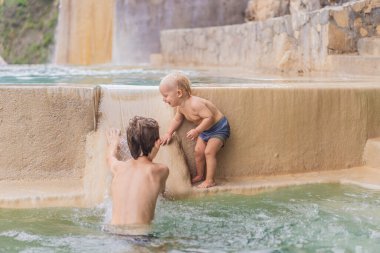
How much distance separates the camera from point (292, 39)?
785 cm

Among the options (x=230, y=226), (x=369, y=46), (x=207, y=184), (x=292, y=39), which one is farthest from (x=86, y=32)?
(x=230, y=226)

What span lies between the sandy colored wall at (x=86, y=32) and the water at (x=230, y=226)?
978cm

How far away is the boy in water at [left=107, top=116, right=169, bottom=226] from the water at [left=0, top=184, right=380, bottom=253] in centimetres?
12

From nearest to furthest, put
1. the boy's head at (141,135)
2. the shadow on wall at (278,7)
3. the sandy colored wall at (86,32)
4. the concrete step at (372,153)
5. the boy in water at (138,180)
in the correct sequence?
the boy in water at (138,180)
the boy's head at (141,135)
the concrete step at (372,153)
the shadow on wall at (278,7)
the sandy colored wall at (86,32)

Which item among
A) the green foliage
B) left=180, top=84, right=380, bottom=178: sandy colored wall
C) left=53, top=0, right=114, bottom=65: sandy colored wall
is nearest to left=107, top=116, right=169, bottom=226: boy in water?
left=180, top=84, right=380, bottom=178: sandy colored wall

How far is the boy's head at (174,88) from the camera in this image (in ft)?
14.1

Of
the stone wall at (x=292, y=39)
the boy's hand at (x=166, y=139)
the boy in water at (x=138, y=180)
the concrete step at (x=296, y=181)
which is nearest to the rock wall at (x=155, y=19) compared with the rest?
the stone wall at (x=292, y=39)

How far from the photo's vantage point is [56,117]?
14.4ft

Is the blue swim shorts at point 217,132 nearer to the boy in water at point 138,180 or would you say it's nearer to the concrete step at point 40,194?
Result: the boy in water at point 138,180

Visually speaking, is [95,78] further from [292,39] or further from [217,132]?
[217,132]

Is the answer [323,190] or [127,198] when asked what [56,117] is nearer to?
[127,198]

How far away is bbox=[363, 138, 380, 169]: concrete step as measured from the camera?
480 centimetres

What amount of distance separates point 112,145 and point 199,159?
23.6 inches

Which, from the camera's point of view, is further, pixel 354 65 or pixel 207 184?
pixel 354 65
